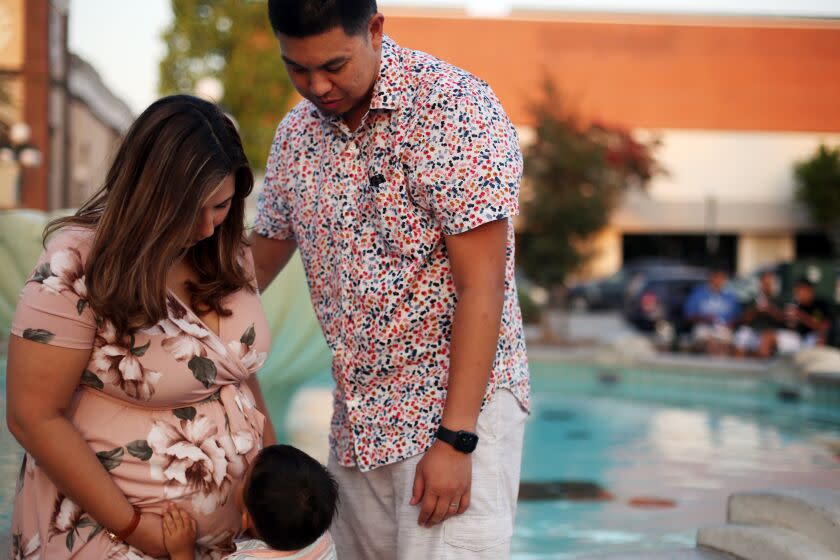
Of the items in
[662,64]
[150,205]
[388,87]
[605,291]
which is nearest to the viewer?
[150,205]

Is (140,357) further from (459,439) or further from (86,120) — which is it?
(86,120)

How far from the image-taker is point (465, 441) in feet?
6.32

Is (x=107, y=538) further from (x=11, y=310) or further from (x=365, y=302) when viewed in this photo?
(x=11, y=310)

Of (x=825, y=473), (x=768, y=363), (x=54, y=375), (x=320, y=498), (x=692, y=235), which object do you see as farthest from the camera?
(x=692, y=235)

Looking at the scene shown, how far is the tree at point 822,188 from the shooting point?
3247cm

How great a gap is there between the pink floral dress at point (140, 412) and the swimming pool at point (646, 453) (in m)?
1.66

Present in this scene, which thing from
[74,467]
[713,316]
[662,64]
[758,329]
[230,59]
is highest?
[662,64]

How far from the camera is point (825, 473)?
675cm

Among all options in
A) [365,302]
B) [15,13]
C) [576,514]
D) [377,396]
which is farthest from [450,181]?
[15,13]

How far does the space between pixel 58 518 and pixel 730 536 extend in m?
2.21

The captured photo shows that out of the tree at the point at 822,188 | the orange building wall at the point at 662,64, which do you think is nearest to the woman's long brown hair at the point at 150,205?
the orange building wall at the point at 662,64

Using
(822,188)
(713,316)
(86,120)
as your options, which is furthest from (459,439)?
(822,188)

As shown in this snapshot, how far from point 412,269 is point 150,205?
1.70 ft

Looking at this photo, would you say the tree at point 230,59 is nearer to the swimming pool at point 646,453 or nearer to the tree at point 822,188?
the swimming pool at point 646,453
